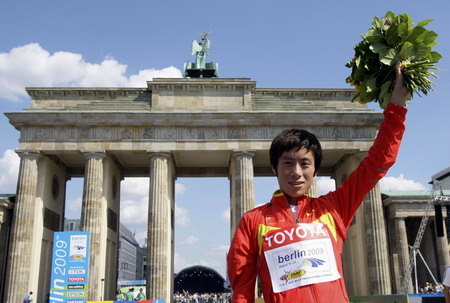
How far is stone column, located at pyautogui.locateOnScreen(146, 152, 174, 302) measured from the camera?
31891mm

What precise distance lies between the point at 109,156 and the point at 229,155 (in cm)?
959

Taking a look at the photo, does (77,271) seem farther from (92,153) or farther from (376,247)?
(376,247)

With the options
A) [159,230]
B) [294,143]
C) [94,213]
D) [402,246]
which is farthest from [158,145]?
[294,143]

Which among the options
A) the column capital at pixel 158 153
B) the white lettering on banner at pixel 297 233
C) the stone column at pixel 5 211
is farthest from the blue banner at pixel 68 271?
the white lettering on banner at pixel 297 233

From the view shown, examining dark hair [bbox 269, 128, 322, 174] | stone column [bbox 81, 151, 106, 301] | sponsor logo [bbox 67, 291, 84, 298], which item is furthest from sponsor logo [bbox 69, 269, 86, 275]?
dark hair [bbox 269, 128, 322, 174]

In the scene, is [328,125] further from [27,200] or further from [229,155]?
[27,200]

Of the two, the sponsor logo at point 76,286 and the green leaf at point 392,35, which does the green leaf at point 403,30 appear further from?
the sponsor logo at point 76,286

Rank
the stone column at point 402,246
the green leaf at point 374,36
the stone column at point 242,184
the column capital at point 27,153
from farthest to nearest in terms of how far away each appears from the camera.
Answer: the stone column at point 402,246 → the stone column at point 242,184 → the column capital at point 27,153 → the green leaf at point 374,36

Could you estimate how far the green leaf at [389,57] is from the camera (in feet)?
11.2

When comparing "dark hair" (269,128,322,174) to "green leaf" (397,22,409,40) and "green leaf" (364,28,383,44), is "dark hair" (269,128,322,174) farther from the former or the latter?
"green leaf" (397,22,409,40)

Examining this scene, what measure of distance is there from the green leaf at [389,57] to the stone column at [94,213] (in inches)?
1231

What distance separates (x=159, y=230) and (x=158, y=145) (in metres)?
6.42

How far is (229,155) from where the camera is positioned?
36.5 m

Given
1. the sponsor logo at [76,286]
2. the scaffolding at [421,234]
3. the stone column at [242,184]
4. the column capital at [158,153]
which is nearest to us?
the sponsor logo at [76,286]
